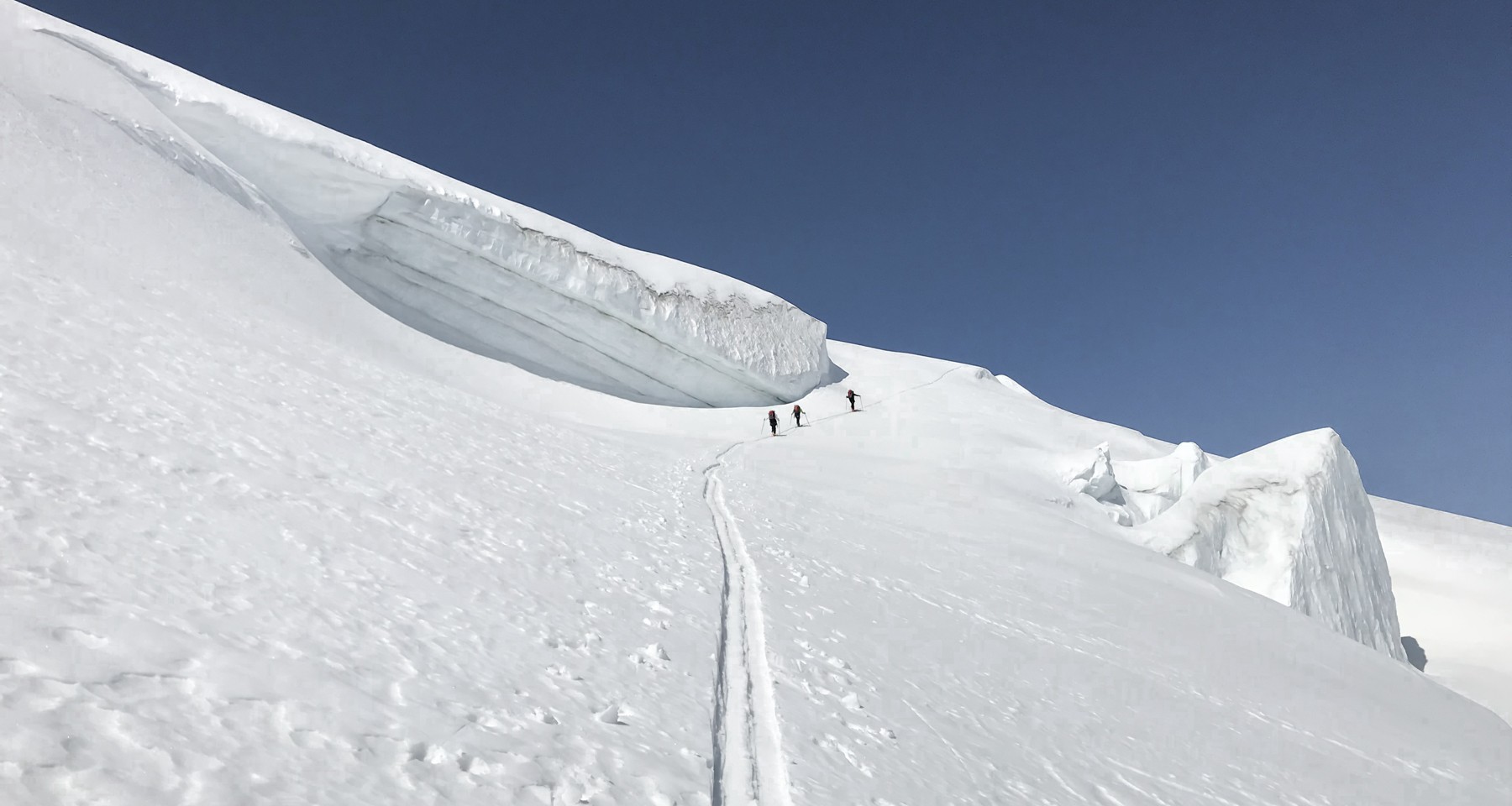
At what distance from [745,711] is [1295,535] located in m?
16.7

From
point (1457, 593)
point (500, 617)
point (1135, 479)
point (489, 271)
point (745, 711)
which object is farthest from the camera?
point (1135, 479)

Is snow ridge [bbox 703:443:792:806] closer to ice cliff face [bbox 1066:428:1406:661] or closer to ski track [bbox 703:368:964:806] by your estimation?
ski track [bbox 703:368:964:806]

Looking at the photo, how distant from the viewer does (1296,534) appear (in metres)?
16.6

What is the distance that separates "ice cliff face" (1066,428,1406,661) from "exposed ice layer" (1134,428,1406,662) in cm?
2

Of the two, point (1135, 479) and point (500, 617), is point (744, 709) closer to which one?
point (500, 617)

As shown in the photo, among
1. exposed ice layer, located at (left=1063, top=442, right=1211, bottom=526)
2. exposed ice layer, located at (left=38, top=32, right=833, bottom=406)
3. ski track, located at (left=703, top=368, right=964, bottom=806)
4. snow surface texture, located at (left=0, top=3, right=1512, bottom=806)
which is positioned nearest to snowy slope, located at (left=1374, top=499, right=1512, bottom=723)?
exposed ice layer, located at (left=1063, top=442, right=1211, bottom=526)

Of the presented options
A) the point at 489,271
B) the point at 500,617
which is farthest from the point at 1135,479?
the point at 500,617

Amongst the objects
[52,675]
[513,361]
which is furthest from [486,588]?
[513,361]

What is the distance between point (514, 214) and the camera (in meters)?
23.7

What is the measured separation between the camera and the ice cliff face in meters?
16.6

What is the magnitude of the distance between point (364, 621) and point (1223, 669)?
9.27 m

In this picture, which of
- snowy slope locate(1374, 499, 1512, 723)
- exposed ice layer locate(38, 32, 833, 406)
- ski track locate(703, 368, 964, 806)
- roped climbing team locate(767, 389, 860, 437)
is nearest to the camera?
ski track locate(703, 368, 964, 806)

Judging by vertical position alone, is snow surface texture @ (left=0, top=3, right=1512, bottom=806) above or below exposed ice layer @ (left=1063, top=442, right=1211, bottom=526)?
below

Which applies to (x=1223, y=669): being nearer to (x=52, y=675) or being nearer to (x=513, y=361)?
(x=52, y=675)
